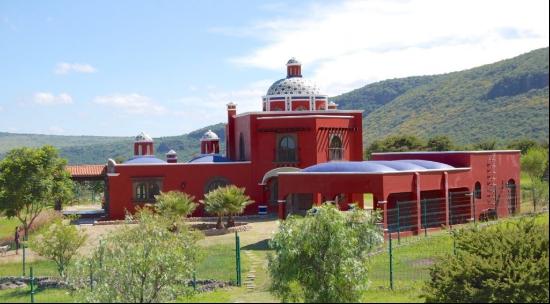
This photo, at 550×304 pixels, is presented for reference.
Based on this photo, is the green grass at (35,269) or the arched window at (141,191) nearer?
the green grass at (35,269)

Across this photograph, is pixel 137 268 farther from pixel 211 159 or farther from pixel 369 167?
pixel 211 159

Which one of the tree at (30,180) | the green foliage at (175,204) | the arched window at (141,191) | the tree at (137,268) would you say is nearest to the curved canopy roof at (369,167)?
the green foliage at (175,204)

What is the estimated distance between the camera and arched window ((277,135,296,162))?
41.9 m

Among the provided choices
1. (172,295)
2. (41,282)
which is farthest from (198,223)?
(172,295)

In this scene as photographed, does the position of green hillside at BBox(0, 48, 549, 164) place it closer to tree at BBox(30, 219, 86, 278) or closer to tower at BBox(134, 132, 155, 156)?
tower at BBox(134, 132, 155, 156)

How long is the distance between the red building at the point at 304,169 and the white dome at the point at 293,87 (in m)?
0.06

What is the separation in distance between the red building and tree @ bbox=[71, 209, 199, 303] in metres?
15.5

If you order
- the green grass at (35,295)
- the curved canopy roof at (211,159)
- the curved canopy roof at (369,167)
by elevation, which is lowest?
the green grass at (35,295)

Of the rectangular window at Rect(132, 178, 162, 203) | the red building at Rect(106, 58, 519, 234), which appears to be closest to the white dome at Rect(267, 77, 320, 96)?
the red building at Rect(106, 58, 519, 234)

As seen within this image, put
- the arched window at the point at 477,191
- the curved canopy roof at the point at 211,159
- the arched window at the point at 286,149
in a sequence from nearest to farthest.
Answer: the arched window at the point at 477,191
the arched window at the point at 286,149
the curved canopy roof at the point at 211,159

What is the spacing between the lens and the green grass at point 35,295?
1944 cm

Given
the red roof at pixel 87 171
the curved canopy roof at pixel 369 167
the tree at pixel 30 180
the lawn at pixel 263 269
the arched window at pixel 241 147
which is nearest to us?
the lawn at pixel 263 269

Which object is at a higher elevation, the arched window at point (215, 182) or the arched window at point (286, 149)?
the arched window at point (286, 149)

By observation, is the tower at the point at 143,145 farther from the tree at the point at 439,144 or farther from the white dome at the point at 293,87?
the tree at the point at 439,144
